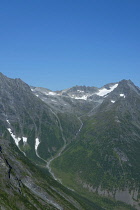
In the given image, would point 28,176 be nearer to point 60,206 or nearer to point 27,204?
point 60,206

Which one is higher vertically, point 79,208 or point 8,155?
point 8,155

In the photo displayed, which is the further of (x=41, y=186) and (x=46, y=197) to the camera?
(x=41, y=186)

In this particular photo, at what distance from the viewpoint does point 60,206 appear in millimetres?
148875

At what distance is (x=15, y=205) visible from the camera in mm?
111250

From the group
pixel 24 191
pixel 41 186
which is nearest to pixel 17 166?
pixel 41 186

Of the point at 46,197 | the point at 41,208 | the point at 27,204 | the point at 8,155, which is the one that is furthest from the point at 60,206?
the point at 8,155

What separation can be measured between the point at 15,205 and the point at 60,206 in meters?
44.3

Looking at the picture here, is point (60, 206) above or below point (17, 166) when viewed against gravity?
below

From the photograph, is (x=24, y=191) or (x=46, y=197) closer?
(x=24, y=191)

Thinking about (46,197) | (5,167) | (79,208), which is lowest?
(79,208)

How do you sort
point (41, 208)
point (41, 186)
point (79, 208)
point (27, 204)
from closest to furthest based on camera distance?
point (27, 204) → point (41, 208) → point (41, 186) → point (79, 208)

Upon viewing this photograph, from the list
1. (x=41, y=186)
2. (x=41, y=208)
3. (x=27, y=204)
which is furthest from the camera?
(x=41, y=186)

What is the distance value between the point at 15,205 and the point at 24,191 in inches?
898

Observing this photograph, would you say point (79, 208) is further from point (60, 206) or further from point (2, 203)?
point (2, 203)
